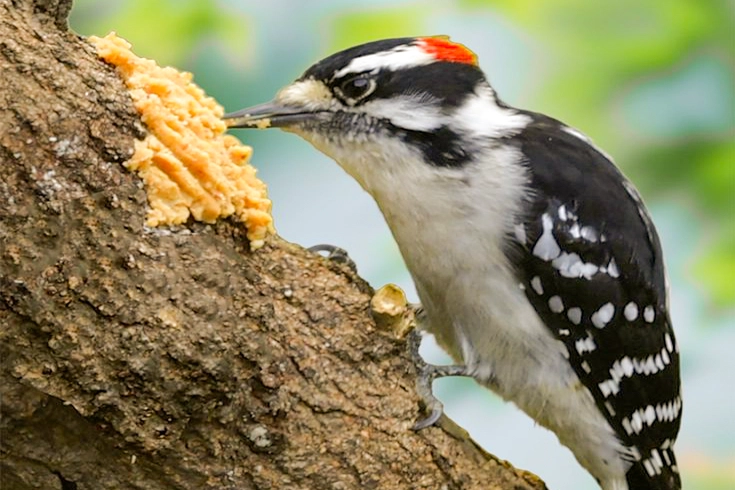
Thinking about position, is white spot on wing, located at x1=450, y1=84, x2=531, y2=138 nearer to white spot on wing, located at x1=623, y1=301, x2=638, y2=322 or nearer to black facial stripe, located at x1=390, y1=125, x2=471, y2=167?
black facial stripe, located at x1=390, y1=125, x2=471, y2=167

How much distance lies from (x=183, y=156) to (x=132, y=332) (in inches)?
8.8

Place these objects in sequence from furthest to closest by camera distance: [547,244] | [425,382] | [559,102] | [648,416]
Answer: [559,102] < [648,416] < [547,244] < [425,382]

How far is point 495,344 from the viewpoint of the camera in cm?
160

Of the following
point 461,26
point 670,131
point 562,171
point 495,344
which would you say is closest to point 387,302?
point 495,344

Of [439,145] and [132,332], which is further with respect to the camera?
[439,145]

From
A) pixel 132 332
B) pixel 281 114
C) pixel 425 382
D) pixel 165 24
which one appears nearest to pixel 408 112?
pixel 281 114

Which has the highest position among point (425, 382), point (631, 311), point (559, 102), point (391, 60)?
point (559, 102)

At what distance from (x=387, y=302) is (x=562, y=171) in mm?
430

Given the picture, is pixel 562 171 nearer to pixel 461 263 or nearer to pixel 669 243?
pixel 461 263

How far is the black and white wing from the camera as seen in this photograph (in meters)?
1.57

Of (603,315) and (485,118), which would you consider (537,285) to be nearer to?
(603,315)

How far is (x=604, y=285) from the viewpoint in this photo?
1612mm

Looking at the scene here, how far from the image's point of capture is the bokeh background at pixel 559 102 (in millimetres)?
2293

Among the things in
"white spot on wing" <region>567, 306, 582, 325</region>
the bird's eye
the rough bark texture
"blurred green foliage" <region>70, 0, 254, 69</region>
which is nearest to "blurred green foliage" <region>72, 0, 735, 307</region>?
"blurred green foliage" <region>70, 0, 254, 69</region>
